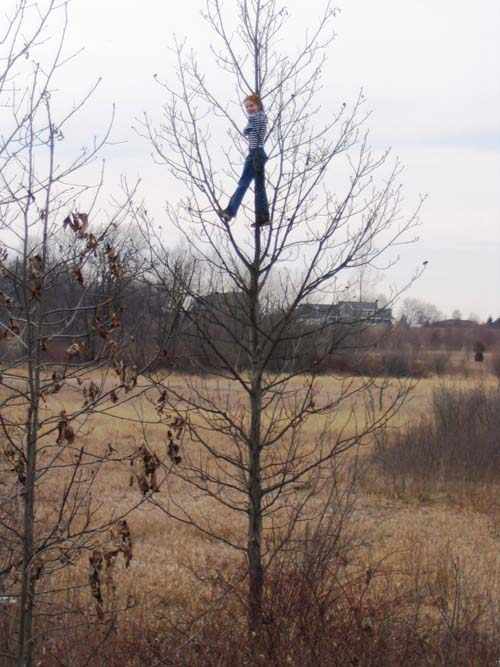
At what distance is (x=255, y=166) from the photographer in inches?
205

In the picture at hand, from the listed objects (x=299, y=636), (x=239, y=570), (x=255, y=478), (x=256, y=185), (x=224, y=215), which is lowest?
(x=299, y=636)

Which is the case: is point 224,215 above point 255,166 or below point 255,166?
below

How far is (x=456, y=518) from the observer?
44.2 feet

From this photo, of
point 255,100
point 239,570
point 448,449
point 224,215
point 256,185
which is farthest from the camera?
point 448,449

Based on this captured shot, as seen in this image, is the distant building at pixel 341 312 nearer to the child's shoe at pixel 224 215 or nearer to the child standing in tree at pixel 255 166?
the child standing in tree at pixel 255 166

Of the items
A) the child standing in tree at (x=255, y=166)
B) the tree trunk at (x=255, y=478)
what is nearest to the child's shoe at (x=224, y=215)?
the child standing in tree at (x=255, y=166)

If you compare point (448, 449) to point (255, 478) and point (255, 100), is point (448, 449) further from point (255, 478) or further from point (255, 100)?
point (255, 100)

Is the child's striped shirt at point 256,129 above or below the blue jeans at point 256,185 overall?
above

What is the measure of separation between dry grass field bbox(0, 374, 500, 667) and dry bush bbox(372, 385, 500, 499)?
22cm

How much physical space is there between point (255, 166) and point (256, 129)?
0.75ft

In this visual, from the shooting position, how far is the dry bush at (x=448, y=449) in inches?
618

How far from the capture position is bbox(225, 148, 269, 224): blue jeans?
17.1 feet

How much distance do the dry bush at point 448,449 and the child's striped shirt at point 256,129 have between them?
33.5 feet

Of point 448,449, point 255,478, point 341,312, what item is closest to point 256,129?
point 341,312
